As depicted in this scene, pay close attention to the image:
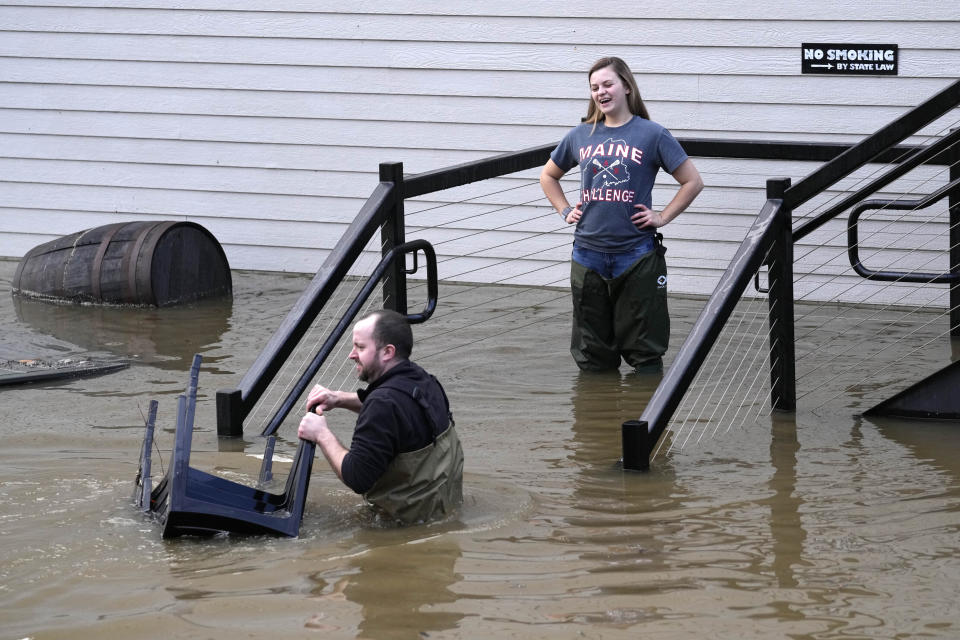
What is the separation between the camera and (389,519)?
186 inches

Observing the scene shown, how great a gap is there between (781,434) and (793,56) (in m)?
4.06

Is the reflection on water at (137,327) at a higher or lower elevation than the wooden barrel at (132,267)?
lower

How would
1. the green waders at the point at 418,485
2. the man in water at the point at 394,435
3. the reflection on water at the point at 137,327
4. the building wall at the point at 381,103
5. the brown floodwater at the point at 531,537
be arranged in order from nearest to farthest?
the brown floodwater at the point at 531,537
the man in water at the point at 394,435
the green waders at the point at 418,485
the reflection on water at the point at 137,327
the building wall at the point at 381,103

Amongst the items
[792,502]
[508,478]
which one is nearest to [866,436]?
[792,502]

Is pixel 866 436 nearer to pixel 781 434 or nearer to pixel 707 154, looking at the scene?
pixel 781 434

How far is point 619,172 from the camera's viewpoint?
679 centimetres

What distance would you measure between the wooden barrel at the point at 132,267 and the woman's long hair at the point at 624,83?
3809mm

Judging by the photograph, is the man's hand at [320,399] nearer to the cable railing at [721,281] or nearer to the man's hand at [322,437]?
the man's hand at [322,437]

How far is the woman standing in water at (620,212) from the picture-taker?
22.2 feet

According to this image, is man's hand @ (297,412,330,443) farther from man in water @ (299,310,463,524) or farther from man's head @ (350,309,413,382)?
man's head @ (350,309,413,382)

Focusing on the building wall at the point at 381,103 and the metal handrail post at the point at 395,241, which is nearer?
the metal handrail post at the point at 395,241

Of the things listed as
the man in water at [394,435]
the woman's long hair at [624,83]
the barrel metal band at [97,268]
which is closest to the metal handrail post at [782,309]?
the woman's long hair at [624,83]

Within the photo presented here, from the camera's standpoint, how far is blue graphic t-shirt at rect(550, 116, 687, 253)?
22.2ft

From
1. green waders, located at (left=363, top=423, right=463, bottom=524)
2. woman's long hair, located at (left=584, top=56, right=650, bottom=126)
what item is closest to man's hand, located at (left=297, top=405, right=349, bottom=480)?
green waders, located at (left=363, top=423, right=463, bottom=524)
